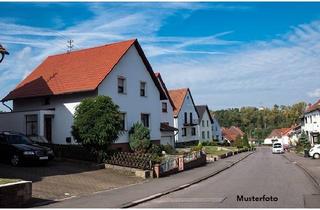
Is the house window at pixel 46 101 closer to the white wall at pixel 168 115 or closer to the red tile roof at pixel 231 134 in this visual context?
the white wall at pixel 168 115

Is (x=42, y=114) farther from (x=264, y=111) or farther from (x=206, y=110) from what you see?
(x=264, y=111)

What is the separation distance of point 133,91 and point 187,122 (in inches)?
1225

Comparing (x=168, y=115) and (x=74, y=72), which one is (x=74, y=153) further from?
(x=168, y=115)

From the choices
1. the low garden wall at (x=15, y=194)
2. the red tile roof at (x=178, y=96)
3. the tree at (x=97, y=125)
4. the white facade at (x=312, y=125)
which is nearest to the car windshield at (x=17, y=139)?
the tree at (x=97, y=125)

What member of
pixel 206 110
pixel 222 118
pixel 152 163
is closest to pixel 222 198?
pixel 152 163

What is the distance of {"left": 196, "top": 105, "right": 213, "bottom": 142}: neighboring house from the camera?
3007 inches

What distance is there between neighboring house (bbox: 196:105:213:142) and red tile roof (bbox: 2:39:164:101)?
125 ft

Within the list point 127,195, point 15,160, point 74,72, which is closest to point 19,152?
point 15,160

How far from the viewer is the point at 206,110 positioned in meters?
80.1

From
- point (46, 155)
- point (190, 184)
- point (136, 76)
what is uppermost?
point (136, 76)

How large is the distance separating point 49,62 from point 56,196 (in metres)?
25.2

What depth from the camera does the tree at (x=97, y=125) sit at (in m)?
25.5

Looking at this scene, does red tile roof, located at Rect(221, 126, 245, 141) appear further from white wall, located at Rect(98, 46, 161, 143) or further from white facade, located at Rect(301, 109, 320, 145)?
white wall, located at Rect(98, 46, 161, 143)

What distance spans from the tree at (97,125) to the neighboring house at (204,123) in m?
49.4
